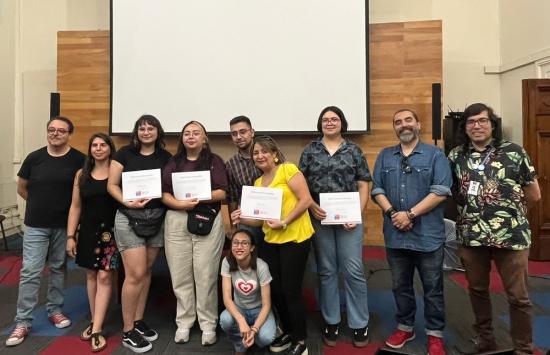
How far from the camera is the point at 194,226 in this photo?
7.84ft

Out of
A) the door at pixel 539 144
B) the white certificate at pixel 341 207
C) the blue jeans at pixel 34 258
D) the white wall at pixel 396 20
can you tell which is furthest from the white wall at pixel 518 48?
the blue jeans at pixel 34 258

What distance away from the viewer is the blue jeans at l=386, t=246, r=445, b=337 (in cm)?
224

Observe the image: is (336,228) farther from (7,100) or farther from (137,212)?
(7,100)

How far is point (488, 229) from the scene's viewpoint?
207 centimetres

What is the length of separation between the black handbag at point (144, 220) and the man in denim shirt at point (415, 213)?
1.50 meters

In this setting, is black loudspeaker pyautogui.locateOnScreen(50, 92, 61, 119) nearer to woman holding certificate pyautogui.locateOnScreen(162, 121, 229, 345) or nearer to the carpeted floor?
the carpeted floor

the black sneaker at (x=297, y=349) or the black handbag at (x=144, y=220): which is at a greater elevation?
the black handbag at (x=144, y=220)

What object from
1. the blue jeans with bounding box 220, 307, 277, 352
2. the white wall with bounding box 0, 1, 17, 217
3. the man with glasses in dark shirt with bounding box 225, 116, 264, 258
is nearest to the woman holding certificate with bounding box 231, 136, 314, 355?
the blue jeans with bounding box 220, 307, 277, 352

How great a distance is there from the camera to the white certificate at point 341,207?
232 cm

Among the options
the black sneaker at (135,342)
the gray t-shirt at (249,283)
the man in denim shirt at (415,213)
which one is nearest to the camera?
the man in denim shirt at (415,213)

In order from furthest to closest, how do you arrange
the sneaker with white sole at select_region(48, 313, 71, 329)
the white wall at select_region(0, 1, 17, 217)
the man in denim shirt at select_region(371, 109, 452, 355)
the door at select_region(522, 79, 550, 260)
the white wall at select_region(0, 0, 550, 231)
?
the white wall at select_region(0, 1, 17, 217), the white wall at select_region(0, 0, 550, 231), the door at select_region(522, 79, 550, 260), the sneaker with white sole at select_region(48, 313, 71, 329), the man in denim shirt at select_region(371, 109, 452, 355)

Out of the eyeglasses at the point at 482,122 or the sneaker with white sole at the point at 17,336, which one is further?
the sneaker with white sole at the point at 17,336

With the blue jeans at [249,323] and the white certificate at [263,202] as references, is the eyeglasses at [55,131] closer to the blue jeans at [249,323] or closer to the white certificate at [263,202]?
the white certificate at [263,202]

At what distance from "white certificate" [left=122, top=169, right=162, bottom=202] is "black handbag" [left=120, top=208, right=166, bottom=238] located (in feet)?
0.34
